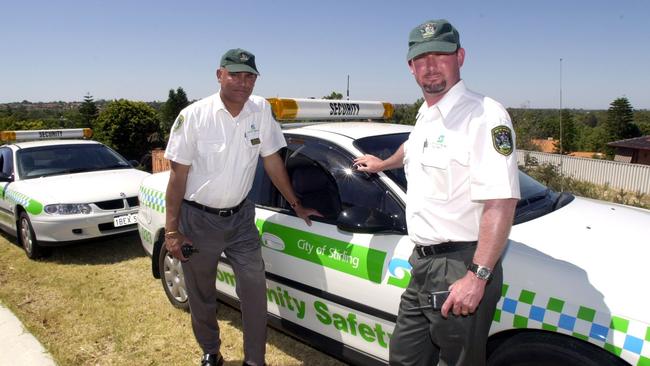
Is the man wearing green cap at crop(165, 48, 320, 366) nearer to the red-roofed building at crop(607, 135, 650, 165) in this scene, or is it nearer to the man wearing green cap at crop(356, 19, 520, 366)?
the man wearing green cap at crop(356, 19, 520, 366)

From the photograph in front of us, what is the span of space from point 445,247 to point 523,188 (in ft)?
3.85

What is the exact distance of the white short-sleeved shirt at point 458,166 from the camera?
4.95ft

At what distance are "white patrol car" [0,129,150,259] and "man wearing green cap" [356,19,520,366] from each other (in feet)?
14.2

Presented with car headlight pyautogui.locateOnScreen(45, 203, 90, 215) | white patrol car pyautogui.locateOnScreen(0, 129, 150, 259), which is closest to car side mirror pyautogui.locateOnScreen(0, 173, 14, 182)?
white patrol car pyautogui.locateOnScreen(0, 129, 150, 259)

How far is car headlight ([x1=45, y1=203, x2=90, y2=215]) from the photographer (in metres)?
4.95

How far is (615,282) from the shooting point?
1.69m

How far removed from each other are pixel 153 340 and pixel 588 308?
2.94 metres

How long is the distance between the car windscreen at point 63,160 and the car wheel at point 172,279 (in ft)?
10.00

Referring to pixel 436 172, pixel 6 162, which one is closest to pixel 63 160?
pixel 6 162

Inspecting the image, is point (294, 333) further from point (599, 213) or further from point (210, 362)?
point (599, 213)

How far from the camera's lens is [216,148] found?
2.46 metres

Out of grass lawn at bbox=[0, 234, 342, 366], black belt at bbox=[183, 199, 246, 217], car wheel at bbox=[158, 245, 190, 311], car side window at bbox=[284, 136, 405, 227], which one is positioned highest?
car side window at bbox=[284, 136, 405, 227]

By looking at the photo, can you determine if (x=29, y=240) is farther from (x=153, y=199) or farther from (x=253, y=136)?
(x=253, y=136)

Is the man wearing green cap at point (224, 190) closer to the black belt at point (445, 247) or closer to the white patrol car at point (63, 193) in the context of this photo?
the black belt at point (445, 247)
